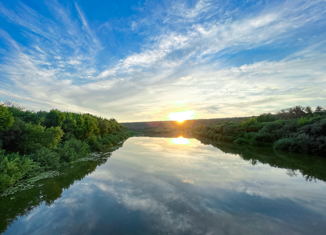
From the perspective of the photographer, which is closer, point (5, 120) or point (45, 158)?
point (5, 120)

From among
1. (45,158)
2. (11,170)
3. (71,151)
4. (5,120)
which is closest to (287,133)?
(71,151)

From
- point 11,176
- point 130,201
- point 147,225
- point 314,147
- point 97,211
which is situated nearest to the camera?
point 147,225

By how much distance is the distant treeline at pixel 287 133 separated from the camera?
A: 60.3 feet

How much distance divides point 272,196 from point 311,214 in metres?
1.67

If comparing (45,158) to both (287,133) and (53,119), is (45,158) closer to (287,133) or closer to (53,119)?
(53,119)

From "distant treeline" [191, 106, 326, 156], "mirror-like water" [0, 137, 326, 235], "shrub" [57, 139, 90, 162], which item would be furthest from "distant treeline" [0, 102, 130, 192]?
"distant treeline" [191, 106, 326, 156]

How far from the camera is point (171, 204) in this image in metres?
7.08

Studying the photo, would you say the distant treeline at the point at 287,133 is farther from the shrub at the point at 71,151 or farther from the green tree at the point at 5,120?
the green tree at the point at 5,120

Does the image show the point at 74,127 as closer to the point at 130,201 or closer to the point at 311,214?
the point at 130,201

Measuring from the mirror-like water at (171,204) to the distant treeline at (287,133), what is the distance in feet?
29.0

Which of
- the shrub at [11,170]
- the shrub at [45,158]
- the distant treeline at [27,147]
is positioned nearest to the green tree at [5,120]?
the distant treeline at [27,147]

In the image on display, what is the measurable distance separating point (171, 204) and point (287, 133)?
23.5 m

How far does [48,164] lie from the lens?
489 inches

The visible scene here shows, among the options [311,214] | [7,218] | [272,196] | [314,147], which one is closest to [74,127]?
[7,218]
